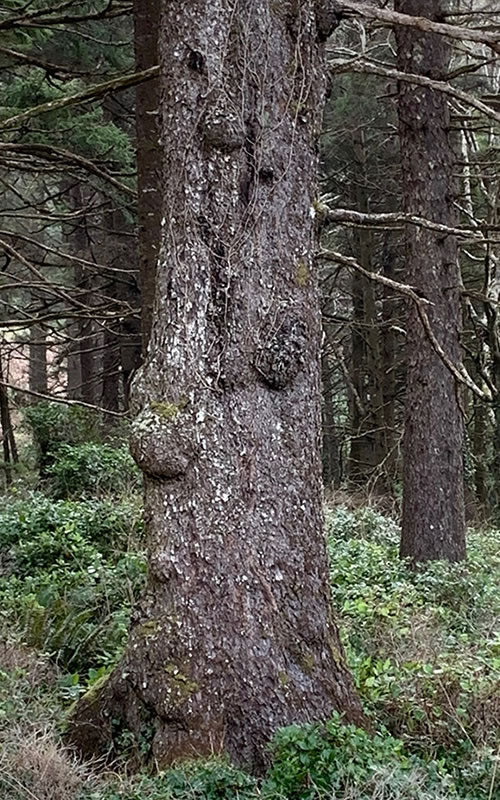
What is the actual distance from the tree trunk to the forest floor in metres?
2.06

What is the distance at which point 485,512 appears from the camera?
47.7 feet

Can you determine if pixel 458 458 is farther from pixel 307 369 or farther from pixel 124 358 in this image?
pixel 124 358

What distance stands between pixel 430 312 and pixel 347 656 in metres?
4.37

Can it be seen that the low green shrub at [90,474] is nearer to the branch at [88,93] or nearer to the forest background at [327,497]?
the forest background at [327,497]

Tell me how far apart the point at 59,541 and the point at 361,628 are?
279cm

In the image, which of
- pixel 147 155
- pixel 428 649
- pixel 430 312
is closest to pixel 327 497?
pixel 430 312

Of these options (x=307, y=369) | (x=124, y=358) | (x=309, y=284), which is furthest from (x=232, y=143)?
(x=124, y=358)

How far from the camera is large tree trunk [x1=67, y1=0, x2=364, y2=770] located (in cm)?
347

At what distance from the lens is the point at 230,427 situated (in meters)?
3.57

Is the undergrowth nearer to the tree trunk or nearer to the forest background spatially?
the forest background

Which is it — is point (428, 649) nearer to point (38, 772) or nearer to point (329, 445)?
point (38, 772)

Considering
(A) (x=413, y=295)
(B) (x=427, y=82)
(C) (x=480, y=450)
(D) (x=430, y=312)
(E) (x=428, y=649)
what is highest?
(B) (x=427, y=82)

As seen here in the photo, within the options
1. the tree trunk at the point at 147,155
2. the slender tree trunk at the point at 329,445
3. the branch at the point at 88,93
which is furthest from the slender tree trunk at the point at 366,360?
the branch at the point at 88,93

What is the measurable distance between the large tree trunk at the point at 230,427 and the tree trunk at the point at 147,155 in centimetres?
276
